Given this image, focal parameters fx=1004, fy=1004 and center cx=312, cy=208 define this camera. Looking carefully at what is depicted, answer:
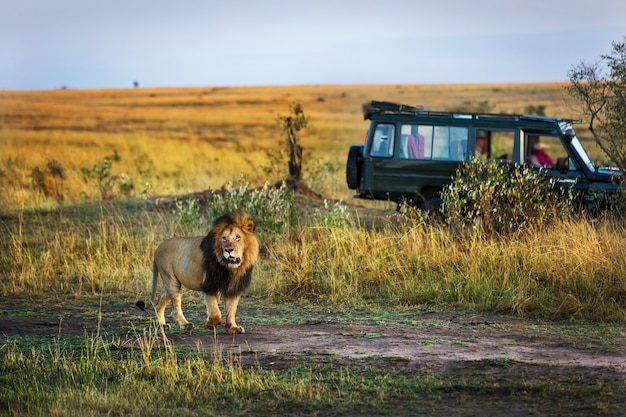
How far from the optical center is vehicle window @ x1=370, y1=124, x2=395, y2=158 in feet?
47.2

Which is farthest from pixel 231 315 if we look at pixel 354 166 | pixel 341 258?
pixel 354 166

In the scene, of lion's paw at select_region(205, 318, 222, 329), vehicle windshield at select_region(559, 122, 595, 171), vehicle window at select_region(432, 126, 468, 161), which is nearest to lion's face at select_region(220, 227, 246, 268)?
lion's paw at select_region(205, 318, 222, 329)

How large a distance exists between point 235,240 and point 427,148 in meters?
6.33

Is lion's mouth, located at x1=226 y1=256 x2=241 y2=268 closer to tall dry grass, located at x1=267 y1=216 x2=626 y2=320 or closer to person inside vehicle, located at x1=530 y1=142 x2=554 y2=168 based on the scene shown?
tall dry grass, located at x1=267 y1=216 x2=626 y2=320

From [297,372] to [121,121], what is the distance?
54.1m

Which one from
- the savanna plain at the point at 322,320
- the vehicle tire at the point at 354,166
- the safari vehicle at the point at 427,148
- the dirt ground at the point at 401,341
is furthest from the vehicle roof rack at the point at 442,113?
the dirt ground at the point at 401,341

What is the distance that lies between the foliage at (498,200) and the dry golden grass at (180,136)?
129 centimetres

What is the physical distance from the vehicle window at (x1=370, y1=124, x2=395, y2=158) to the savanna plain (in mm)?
999

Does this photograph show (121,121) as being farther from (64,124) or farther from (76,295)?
(76,295)

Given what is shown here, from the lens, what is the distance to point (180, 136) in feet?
148

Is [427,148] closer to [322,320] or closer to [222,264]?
[322,320]

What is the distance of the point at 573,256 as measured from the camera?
1088 cm

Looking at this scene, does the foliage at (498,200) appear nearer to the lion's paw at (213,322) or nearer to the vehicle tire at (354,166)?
the vehicle tire at (354,166)

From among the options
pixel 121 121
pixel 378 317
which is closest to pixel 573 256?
pixel 378 317
